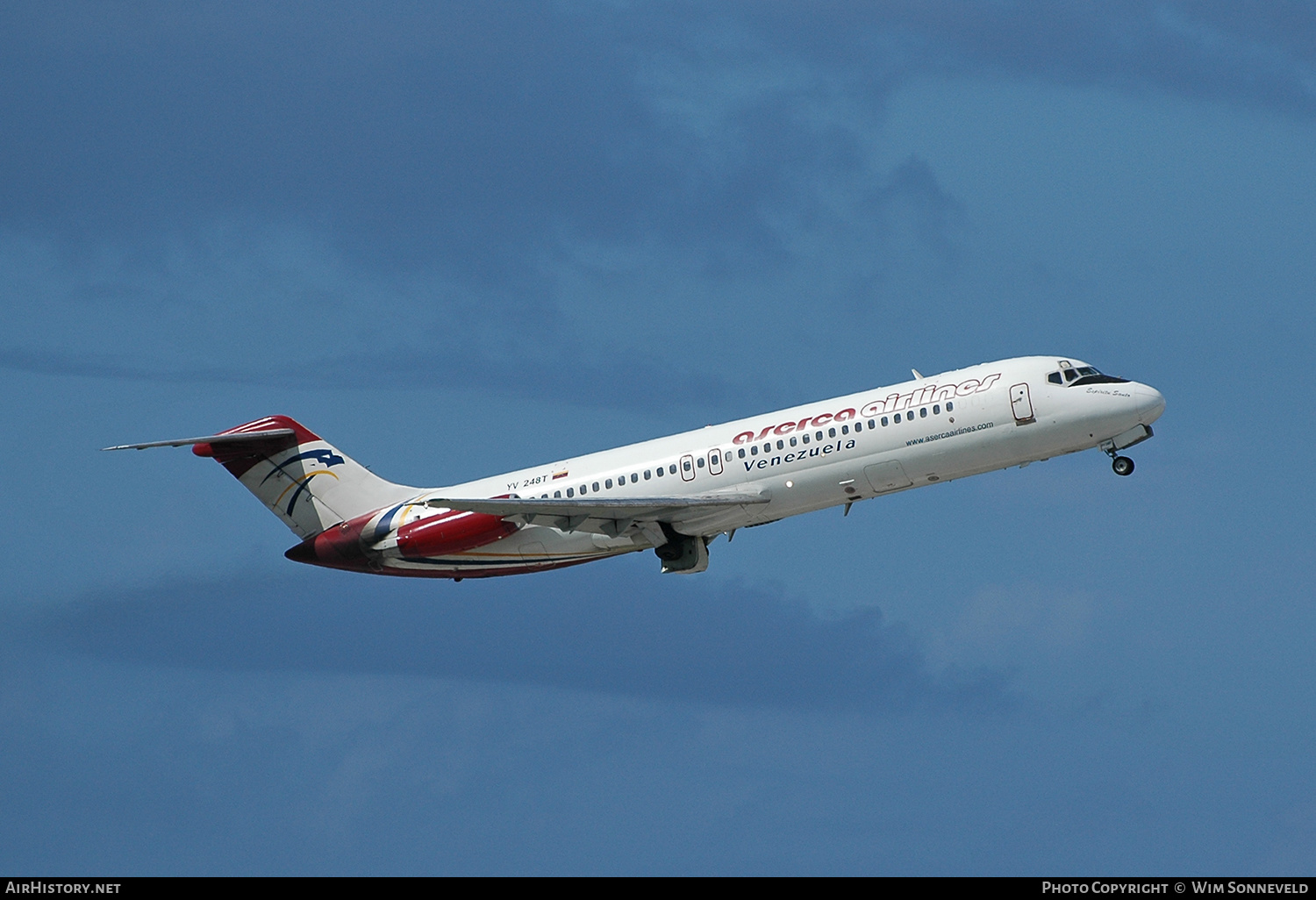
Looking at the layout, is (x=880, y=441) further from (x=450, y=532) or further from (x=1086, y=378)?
(x=450, y=532)

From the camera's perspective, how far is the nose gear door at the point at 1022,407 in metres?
54.7

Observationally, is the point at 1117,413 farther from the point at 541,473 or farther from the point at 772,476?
the point at 541,473

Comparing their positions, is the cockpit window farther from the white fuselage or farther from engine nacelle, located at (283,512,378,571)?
engine nacelle, located at (283,512,378,571)

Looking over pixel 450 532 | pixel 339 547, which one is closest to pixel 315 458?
pixel 339 547

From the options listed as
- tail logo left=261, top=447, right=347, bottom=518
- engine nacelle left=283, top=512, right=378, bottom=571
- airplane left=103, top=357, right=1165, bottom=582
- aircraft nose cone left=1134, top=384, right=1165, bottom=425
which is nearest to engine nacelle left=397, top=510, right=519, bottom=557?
airplane left=103, top=357, right=1165, bottom=582

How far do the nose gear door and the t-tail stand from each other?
64.6 ft

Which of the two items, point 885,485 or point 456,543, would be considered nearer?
point 885,485

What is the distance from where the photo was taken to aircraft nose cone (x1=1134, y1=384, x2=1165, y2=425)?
54.9m

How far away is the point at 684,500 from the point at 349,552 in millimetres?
11862

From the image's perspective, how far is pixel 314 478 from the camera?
6262cm
